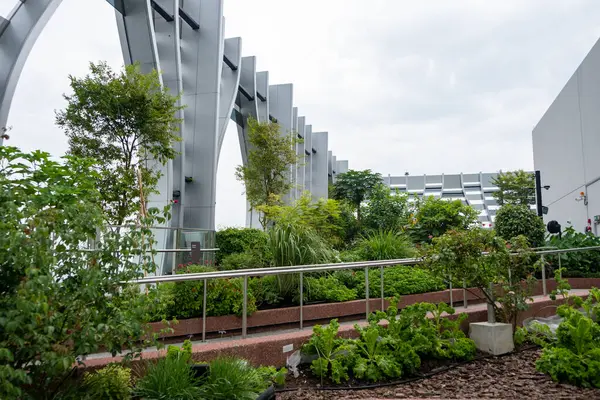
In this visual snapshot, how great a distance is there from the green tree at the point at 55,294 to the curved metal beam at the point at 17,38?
8.27 m

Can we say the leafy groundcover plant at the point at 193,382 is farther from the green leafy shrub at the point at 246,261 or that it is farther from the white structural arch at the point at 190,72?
the white structural arch at the point at 190,72

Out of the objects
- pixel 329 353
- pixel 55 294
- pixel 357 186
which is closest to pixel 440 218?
pixel 357 186

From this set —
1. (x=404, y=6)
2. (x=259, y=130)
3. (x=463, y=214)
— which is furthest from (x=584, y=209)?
(x=259, y=130)

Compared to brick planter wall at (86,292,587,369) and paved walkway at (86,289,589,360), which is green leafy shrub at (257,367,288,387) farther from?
paved walkway at (86,289,589,360)

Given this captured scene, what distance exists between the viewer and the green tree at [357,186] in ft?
68.2

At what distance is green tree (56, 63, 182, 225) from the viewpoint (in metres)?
10.4

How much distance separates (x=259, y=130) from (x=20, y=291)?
18741mm

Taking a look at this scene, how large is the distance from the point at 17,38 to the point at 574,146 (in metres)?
18.0

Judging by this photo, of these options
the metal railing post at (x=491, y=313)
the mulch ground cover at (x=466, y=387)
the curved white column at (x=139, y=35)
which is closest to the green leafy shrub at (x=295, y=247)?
the metal railing post at (x=491, y=313)

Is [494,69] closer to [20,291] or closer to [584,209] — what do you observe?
[584,209]

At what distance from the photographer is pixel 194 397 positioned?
12.1ft

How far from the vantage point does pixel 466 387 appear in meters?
4.60

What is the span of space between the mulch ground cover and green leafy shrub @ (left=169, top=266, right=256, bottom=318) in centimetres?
160

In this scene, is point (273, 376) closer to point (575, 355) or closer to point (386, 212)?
point (575, 355)
